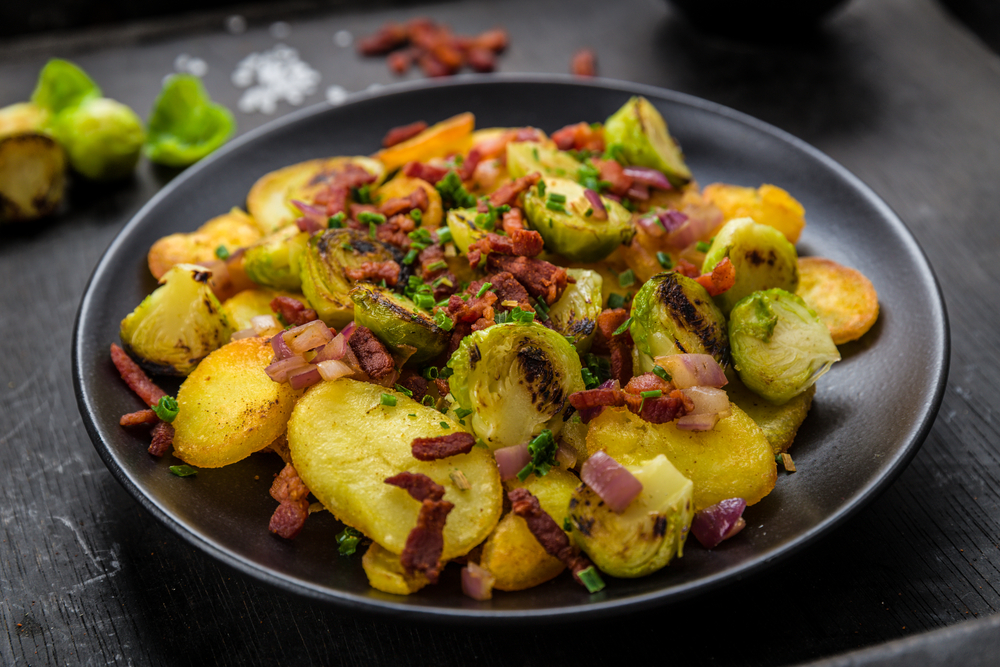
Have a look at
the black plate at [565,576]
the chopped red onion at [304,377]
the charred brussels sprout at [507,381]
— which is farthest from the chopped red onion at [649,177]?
the chopped red onion at [304,377]

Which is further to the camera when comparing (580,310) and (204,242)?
(204,242)

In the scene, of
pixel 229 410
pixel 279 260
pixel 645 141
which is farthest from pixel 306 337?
pixel 645 141

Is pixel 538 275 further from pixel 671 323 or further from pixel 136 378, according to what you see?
pixel 136 378

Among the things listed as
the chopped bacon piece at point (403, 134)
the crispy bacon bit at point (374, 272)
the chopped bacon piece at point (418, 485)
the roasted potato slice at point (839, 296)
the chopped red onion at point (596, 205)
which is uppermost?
the chopped red onion at point (596, 205)

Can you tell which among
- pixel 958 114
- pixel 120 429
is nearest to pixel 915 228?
pixel 958 114

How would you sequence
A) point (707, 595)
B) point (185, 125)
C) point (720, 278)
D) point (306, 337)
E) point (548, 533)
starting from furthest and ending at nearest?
point (185, 125) → point (720, 278) → point (306, 337) → point (548, 533) → point (707, 595)

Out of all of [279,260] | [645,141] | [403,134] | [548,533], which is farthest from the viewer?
[403,134]

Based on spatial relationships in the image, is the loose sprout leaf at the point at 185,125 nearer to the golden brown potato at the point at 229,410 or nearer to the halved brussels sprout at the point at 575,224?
the golden brown potato at the point at 229,410

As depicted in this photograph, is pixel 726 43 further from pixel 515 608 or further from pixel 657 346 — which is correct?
pixel 515 608
